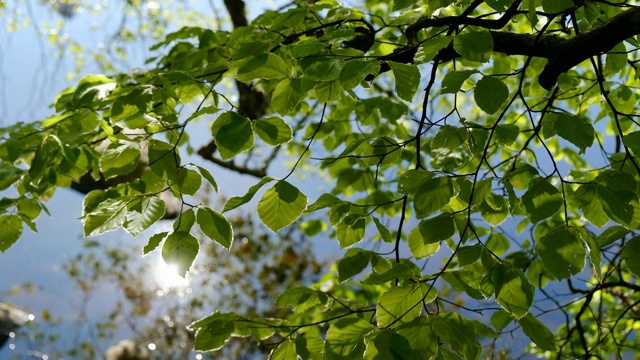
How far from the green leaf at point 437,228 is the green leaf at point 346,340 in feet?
0.59

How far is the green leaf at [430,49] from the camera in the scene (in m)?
0.87

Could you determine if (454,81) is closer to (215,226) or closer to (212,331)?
(215,226)

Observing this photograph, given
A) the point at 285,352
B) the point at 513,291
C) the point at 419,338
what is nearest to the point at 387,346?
the point at 419,338

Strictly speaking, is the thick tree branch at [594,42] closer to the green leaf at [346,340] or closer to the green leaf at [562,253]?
the green leaf at [562,253]

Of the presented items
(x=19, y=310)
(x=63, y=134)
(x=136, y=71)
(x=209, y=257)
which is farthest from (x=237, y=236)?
(x=63, y=134)

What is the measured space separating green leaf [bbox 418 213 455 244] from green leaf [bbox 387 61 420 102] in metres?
0.22

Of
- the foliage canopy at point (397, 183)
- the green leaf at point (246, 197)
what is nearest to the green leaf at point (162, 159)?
the foliage canopy at point (397, 183)

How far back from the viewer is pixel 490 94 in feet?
3.04

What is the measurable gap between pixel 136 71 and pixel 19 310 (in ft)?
26.9

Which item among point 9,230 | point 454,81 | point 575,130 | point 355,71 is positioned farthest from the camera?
point 9,230

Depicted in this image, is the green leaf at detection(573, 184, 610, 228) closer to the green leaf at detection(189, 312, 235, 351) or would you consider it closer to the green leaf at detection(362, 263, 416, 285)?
the green leaf at detection(362, 263, 416, 285)

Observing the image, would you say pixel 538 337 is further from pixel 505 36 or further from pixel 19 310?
pixel 19 310

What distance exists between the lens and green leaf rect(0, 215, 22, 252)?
48.3 inches

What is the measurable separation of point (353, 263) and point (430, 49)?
469 mm
